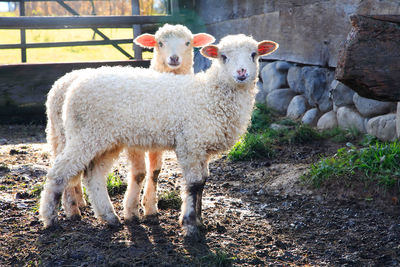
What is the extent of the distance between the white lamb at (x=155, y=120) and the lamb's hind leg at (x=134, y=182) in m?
0.26

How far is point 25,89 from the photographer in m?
9.33

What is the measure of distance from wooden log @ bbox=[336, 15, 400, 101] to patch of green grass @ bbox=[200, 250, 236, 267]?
1.69m

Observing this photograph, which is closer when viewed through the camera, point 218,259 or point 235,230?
point 218,259

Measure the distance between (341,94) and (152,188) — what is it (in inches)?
143

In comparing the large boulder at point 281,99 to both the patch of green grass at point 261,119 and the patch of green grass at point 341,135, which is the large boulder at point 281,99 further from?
the patch of green grass at point 341,135

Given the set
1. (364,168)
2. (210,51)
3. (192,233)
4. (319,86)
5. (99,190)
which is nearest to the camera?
(192,233)

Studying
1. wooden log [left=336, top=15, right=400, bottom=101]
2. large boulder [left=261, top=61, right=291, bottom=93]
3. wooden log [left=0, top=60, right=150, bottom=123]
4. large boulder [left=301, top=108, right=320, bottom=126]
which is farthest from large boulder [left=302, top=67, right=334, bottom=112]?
wooden log [left=0, top=60, right=150, bottom=123]

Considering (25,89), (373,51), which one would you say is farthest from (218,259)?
(25,89)

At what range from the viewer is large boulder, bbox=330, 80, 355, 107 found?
684 centimetres

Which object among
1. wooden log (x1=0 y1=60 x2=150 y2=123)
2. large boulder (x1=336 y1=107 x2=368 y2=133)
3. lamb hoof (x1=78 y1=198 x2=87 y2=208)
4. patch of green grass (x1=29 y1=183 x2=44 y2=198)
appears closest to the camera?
lamb hoof (x1=78 y1=198 x2=87 y2=208)

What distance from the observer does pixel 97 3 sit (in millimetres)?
24672

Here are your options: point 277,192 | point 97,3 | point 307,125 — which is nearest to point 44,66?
point 307,125

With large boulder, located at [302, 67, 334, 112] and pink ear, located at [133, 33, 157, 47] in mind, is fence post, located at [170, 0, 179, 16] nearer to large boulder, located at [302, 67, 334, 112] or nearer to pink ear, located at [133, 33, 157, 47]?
large boulder, located at [302, 67, 334, 112]

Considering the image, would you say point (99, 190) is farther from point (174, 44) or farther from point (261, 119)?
point (261, 119)
